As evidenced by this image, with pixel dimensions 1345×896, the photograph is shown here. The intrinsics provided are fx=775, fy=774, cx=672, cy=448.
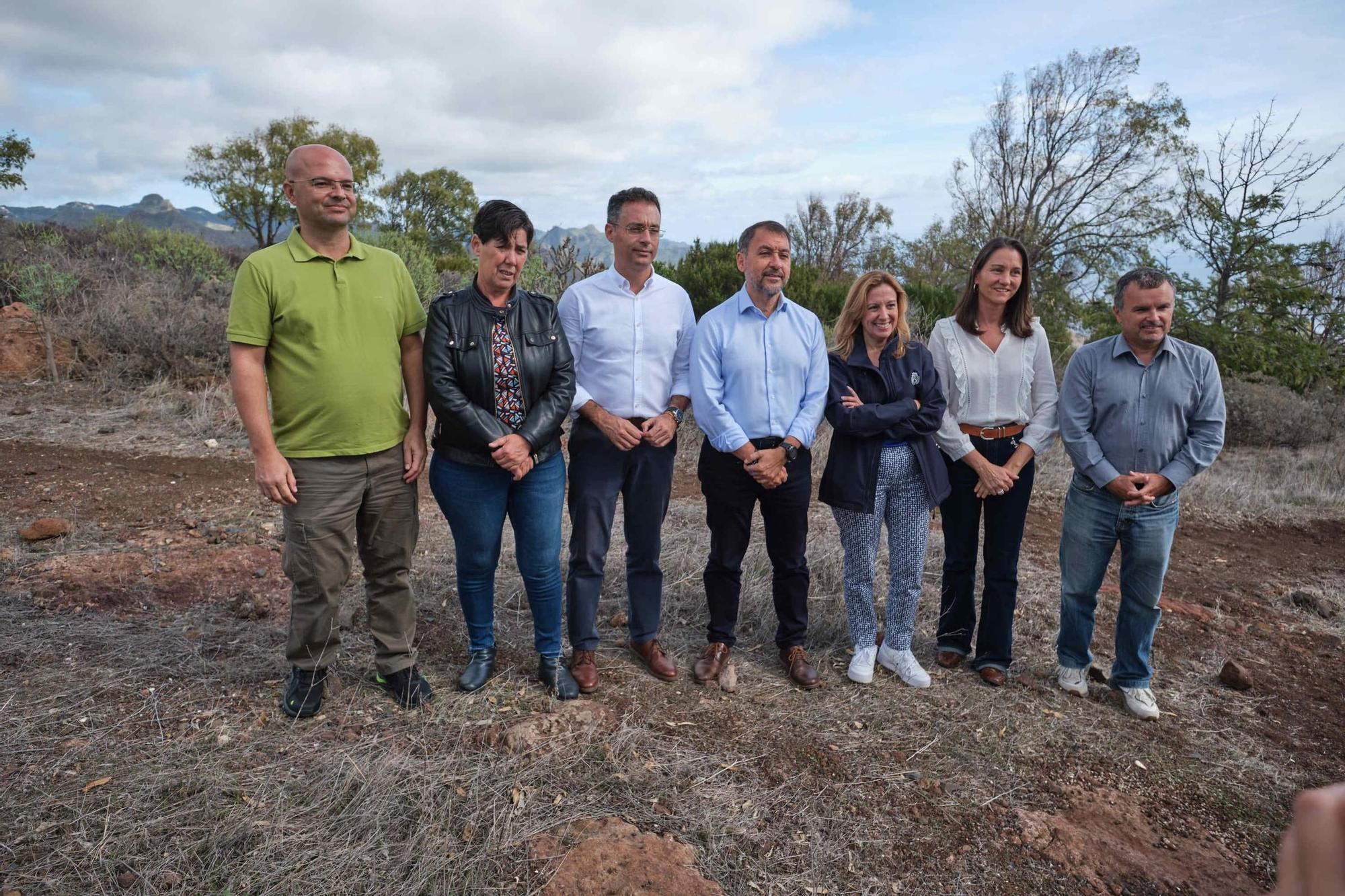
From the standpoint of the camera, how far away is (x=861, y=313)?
3389 millimetres

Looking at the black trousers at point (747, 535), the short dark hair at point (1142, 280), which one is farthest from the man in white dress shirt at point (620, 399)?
the short dark hair at point (1142, 280)

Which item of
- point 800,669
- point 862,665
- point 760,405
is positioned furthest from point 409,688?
point 862,665

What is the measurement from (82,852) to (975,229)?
2065cm

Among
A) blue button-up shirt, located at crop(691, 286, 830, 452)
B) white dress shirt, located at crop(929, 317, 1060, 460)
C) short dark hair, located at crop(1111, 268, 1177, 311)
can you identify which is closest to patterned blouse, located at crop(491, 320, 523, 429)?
blue button-up shirt, located at crop(691, 286, 830, 452)

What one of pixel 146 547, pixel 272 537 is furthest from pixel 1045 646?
pixel 146 547

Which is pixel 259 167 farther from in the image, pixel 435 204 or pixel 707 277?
pixel 707 277

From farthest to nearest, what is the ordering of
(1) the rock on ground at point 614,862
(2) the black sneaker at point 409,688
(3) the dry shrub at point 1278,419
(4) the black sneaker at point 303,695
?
(3) the dry shrub at point 1278,419 < (2) the black sneaker at point 409,688 < (4) the black sneaker at point 303,695 < (1) the rock on ground at point 614,862

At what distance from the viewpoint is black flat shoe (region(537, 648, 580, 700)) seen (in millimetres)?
3189

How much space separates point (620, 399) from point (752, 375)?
569 millimetres

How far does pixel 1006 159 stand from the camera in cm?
1922

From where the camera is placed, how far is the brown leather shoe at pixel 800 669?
3.44 metres

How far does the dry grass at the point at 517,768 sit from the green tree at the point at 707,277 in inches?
308

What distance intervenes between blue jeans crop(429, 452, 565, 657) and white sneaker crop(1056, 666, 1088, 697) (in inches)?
90.6

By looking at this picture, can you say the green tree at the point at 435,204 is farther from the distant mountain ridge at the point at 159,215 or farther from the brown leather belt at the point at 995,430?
the brown leather belt at the point at 995,430
